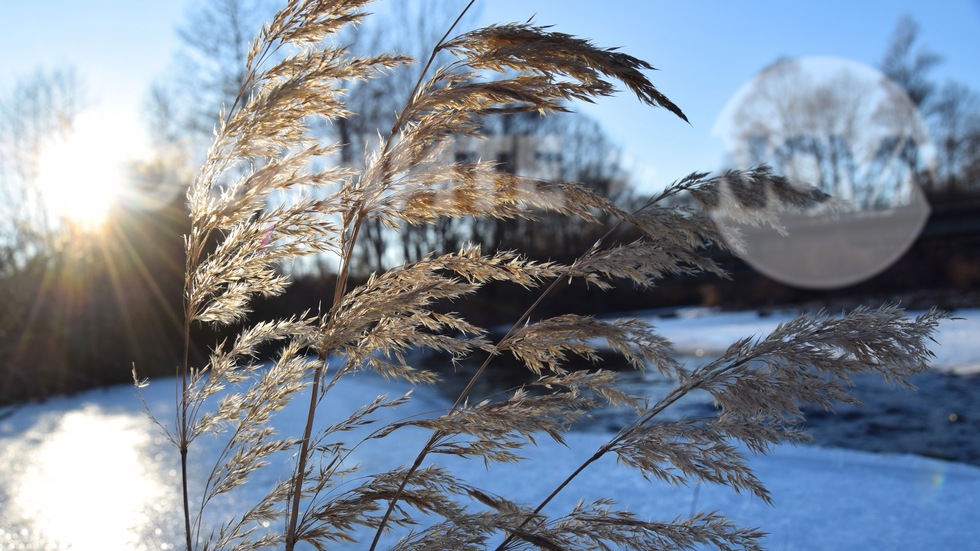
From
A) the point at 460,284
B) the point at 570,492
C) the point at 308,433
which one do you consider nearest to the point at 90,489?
the point at 570,492

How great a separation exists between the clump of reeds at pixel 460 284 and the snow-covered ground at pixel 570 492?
1361 millimetres

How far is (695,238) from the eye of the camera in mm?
1707

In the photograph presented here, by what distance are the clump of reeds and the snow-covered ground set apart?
4.46 feet

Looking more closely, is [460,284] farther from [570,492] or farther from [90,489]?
[90,489]

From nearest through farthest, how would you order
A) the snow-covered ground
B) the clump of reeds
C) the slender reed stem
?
1. the clump of reeds
2. the slender reed stem
3. the snow-covered ground

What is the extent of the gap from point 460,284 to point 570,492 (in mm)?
2776

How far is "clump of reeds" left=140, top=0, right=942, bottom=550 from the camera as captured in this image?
1.59 metres

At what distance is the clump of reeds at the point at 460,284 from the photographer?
5.22 ft

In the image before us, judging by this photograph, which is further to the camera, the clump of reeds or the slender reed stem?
the slender reed stem

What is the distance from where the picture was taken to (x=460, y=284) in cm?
161

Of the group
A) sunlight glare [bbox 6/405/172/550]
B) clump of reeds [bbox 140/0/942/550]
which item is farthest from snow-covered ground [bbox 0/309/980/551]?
clump of reeds [bbox 140/0/942/550]

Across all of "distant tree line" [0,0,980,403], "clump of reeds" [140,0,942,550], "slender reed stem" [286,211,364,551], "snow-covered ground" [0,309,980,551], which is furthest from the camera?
"distant tree line" [0,0,980,403]

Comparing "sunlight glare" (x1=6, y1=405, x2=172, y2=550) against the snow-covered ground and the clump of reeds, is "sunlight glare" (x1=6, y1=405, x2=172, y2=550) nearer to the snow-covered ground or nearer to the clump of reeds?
the snow-covered ground

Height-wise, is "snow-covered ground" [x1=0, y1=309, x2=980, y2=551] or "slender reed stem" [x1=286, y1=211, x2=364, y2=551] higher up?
"slender reed stem" [x1=286, y1=211, x2=364, y2=551]
